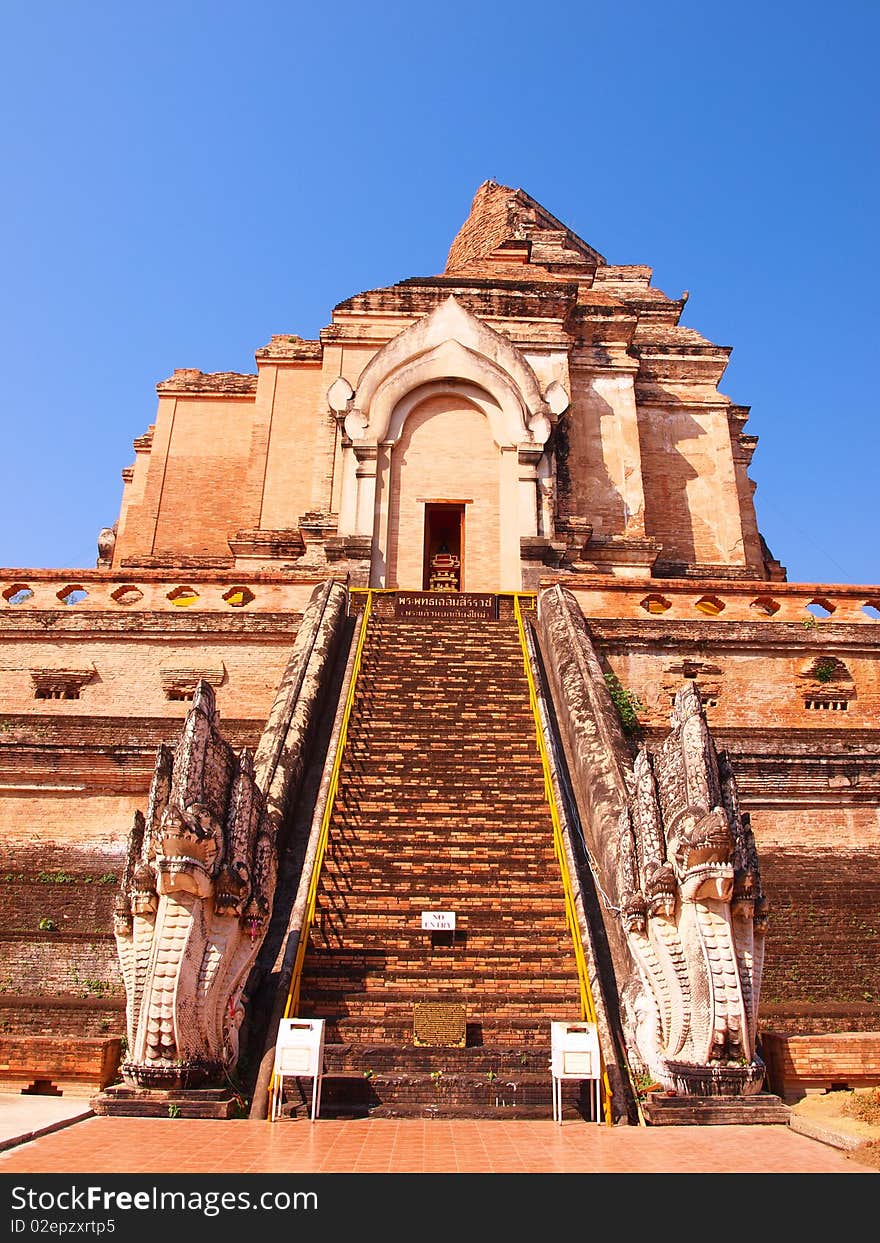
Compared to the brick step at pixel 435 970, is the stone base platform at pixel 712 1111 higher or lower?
lower

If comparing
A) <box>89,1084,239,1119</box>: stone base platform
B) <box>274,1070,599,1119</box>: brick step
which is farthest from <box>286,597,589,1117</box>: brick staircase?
<box>89,1084,239,1119</box>: stone base platform

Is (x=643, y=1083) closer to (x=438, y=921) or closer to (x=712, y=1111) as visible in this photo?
(x=712, y=1111)

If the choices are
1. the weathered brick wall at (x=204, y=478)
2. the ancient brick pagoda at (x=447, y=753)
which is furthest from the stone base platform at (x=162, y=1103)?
the weathered brick wall at (x=204, y=478)

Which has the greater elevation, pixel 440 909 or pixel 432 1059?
pixel 440 909

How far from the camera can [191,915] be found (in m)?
7.27

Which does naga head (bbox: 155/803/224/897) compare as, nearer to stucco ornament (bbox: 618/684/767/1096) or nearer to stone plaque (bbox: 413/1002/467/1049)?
stone plaque (bbox: 413/1002/467/1049)

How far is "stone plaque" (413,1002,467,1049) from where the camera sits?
7.58 m

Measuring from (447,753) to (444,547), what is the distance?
1146 centimetres

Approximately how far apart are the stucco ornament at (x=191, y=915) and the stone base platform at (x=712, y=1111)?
3.04 metres

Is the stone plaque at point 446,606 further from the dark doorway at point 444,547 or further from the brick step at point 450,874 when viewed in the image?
the brick step at point 450,874

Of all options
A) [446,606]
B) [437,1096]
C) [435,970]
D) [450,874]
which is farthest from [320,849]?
[446,606]

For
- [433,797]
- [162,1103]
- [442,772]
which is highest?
[442,772]

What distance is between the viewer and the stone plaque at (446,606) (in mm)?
15820
